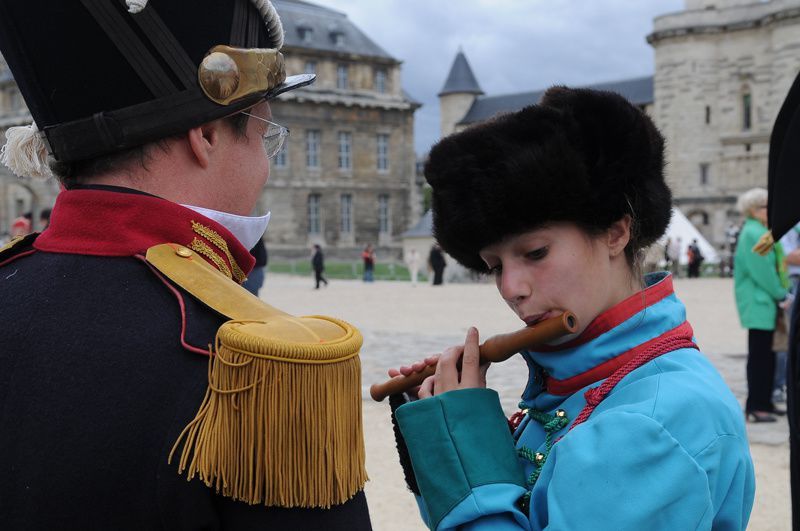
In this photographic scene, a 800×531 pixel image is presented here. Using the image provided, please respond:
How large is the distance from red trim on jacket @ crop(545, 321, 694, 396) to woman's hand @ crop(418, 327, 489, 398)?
0.18 meters

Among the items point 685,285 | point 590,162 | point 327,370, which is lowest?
point 685,285

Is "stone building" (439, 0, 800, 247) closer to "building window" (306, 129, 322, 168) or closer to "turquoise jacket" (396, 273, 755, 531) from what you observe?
"building window" (306, 129, 322, 168)

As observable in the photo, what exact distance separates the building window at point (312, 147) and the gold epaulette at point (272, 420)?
148 ft

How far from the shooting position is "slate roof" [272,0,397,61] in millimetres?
45031

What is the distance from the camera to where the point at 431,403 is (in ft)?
5.08

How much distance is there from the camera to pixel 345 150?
1843 inches

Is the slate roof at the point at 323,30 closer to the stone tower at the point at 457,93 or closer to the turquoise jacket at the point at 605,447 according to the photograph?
the stone tower at the point at 457,93

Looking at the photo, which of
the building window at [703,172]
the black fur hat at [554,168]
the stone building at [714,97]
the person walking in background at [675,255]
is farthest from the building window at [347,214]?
the black fur hat at [554,168]

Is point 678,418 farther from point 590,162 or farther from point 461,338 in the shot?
point 461,338

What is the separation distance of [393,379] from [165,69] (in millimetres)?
831

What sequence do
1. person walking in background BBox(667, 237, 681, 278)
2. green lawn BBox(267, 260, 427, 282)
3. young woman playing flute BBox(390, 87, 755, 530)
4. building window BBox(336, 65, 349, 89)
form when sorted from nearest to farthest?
young woman playing flute BBox(390, 87, 755, 530), person walking in background BBox(667, 237, 681, 278), green lawn BBox(267, 260, 427, 282), building window BBox(336, 65, 349, 89)

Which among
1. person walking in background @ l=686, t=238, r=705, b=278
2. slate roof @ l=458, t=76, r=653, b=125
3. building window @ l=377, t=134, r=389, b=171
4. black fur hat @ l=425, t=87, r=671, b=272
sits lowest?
person walking in background @ l=686, t=238, r=705, b=278

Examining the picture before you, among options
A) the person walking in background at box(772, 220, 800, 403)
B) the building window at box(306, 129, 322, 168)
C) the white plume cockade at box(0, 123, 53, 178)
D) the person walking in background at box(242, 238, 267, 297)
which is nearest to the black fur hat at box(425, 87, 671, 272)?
the white plume cockade at box(0, 123, 53, 178)

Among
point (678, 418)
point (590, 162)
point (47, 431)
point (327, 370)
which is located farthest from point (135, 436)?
point (590, 162)
